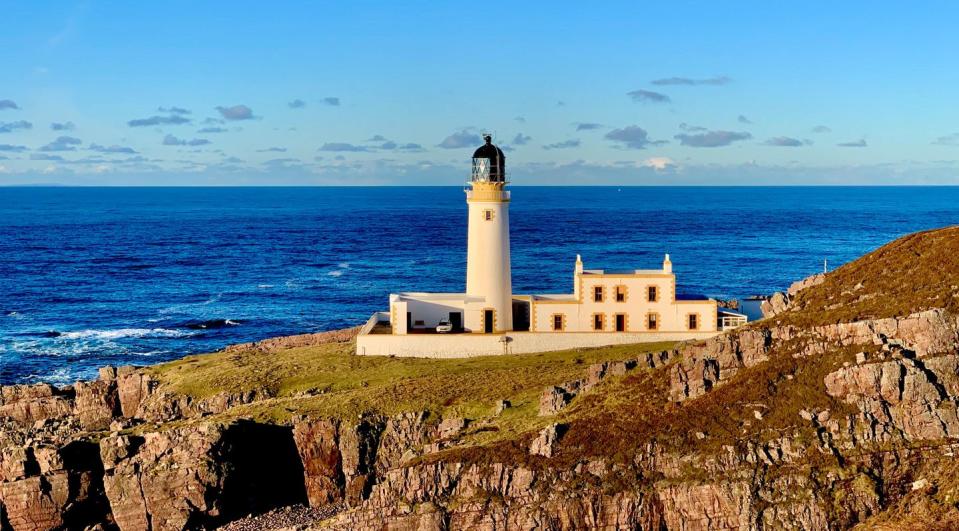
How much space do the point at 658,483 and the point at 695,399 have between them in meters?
5.13

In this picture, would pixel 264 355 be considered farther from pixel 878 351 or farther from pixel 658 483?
pixel 878 351

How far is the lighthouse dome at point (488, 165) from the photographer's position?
66188 millimetres

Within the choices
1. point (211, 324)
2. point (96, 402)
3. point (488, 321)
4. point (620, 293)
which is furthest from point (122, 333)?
point (620, 293)

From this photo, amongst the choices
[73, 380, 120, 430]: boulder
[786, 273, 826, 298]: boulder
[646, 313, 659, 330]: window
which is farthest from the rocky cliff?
[646, 313, 659, 330]: window

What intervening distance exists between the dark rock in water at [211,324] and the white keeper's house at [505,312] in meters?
32.2

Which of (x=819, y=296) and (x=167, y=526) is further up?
(x=819, y=296)

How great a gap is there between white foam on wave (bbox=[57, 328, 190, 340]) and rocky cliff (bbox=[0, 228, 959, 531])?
30166 mm

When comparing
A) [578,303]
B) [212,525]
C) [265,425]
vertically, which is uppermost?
[578,303]

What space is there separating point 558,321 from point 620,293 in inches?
167

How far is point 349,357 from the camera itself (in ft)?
210

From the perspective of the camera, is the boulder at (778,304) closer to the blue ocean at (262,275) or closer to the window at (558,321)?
the window at (558,321)

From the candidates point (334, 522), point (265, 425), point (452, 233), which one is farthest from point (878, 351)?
point (452, 233)

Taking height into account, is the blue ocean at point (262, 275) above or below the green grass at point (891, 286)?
below

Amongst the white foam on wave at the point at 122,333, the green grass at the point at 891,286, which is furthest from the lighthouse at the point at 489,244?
the white foam on wave at the point at 122,333
